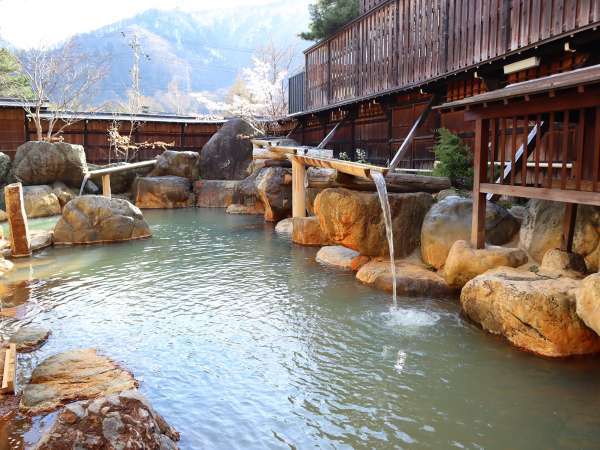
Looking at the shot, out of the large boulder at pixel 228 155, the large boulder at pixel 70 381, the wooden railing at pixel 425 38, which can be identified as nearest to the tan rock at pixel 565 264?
the wooden railing at pixel 425 38

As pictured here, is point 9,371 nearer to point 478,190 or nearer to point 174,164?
point 478,190

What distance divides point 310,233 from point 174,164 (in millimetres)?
14389

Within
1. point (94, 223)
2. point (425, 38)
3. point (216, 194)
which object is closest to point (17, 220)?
point (94, 223)

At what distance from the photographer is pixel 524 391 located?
5.57 metres

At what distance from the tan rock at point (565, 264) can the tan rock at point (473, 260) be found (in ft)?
2.37

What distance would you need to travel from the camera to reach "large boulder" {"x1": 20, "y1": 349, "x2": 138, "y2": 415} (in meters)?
5.35

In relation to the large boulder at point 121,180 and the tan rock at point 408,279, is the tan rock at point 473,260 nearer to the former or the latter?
the tan rock at point 408,279

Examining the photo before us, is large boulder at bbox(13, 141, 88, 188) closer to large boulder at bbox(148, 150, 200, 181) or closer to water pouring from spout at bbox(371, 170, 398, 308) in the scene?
large boulder at bbox(148, 150, 200, 181)

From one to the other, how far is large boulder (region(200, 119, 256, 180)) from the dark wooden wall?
5.71 m

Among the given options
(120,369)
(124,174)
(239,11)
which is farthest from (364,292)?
(239,11)

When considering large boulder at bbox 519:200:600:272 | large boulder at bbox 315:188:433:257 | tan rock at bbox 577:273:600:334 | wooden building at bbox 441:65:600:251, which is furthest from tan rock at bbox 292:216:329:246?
tan rock at bbox 577:273:600:334

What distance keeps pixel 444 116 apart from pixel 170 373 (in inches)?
418

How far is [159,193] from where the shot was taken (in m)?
25.2

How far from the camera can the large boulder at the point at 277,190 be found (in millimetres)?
18781
